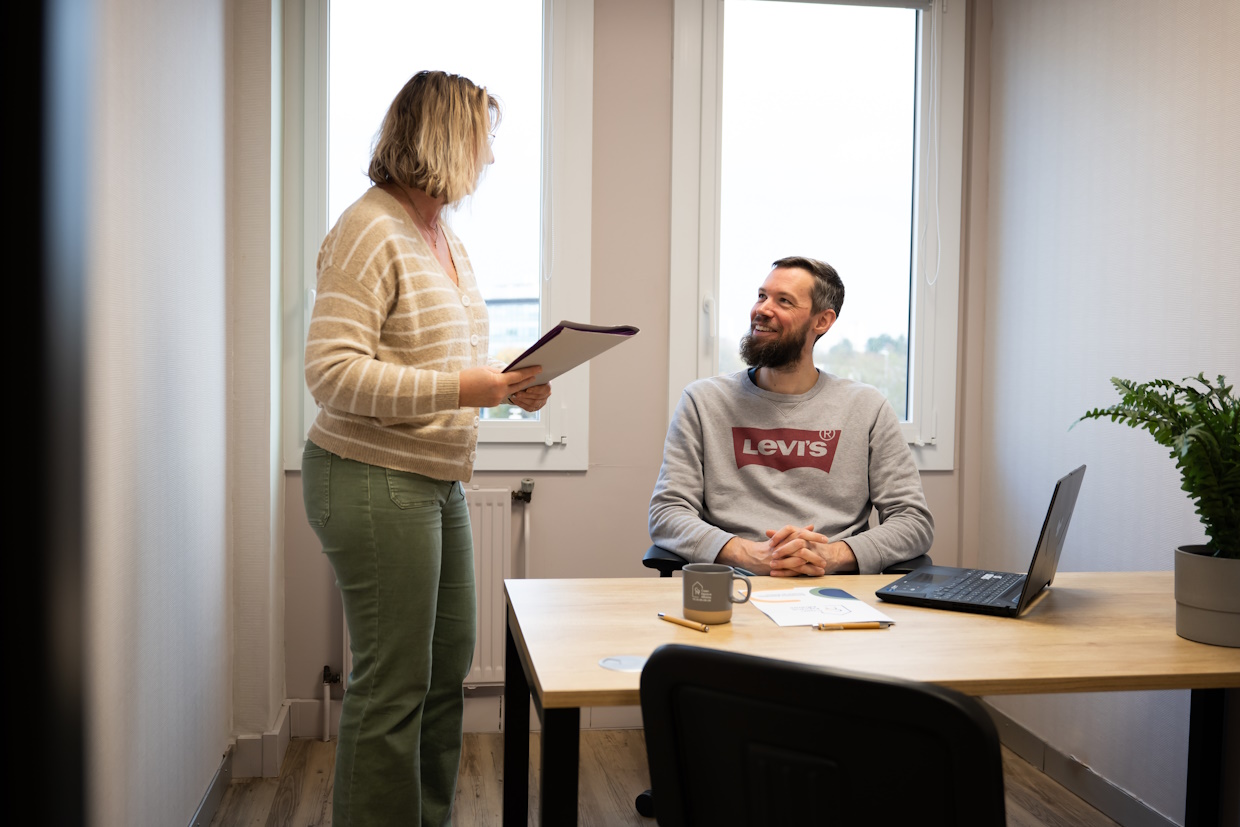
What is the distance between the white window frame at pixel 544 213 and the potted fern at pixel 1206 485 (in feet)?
5.96

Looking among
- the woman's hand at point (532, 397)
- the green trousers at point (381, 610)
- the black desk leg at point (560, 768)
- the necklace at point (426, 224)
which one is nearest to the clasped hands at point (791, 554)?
the woman's hand at point (532, 397)

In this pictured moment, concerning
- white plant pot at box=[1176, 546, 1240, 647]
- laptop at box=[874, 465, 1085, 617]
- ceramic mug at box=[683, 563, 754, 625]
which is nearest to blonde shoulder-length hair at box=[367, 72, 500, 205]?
ceramic mug at box=[683, 563, 754, 625]

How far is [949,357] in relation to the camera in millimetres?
3201

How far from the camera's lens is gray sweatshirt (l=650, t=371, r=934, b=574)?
7.67ft

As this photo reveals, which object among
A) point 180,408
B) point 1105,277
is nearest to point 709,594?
point 180,408

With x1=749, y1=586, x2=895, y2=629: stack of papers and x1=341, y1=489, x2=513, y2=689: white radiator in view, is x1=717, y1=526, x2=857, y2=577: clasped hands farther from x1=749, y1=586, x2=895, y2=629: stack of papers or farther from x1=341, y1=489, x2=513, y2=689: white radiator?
x1=341, y1=489, x2=513, y2=689: white radiator

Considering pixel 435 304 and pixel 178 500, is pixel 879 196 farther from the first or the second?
pixel 178 500

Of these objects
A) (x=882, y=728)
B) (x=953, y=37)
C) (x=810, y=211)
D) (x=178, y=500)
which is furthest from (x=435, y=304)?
(x=953, y=37)

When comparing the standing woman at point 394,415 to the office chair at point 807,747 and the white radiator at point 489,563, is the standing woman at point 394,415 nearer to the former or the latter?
the office chair at point 807,747

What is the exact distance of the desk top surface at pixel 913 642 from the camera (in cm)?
123

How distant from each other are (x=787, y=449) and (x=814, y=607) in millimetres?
868

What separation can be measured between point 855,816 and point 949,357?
8.47 ft

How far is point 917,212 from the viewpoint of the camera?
320 centimetres

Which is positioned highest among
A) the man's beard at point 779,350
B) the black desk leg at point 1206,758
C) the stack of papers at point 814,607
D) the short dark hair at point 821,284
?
the short dark hair at point 821,284
